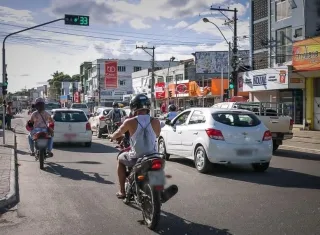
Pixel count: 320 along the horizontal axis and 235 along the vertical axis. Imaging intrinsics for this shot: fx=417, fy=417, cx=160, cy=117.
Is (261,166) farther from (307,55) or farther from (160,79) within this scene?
(160,79)

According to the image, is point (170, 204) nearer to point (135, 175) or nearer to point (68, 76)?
point (135, 175)

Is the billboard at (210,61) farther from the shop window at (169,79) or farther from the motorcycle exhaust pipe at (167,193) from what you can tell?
the motorcycle exhaust pipe at (167,193)

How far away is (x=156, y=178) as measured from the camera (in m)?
5.59

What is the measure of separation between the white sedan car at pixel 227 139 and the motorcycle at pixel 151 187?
407cm

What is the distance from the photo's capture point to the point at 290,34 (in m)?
30.0

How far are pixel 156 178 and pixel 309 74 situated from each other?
22897mm

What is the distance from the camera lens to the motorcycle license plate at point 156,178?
5566mm

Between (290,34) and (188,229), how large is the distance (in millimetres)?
27070

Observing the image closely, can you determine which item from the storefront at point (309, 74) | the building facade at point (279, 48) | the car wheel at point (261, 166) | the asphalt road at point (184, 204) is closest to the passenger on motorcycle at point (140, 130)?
the asphalt road at point (184, 204)

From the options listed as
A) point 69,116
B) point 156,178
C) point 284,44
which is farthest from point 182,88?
point 156,178

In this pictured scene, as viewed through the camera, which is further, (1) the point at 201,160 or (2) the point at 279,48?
(2) the point at 279,48

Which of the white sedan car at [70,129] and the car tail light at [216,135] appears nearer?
the car tail light at [216,135]

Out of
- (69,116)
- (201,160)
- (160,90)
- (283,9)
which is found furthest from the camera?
(160,90)

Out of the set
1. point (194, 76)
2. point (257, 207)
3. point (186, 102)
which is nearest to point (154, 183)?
point (257, 207)
